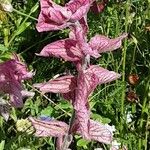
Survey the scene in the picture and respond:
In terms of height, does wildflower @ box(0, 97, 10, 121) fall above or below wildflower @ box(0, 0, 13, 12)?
below

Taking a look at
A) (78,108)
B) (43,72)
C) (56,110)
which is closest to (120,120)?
(56,110)

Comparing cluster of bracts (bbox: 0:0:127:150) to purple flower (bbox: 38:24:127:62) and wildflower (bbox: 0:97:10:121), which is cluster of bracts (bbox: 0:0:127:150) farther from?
wildflower (bbox: 0:97:10:121)

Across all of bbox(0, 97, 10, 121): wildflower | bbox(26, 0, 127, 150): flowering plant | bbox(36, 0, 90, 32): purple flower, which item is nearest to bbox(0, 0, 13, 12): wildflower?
bbox(0, 97, 10, 121): wildflower

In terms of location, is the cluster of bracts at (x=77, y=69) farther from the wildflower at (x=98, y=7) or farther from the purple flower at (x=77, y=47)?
the wildflower at (x=98, y=7)

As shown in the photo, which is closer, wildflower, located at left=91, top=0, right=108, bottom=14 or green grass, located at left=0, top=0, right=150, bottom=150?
green grass, located at left=0, top=0, right=150, bottom=150

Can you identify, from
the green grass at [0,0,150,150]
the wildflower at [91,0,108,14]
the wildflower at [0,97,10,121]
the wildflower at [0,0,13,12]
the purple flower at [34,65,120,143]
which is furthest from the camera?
the wildflower at [91,0,108,14]

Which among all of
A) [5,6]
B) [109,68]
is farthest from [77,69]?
[109,68]

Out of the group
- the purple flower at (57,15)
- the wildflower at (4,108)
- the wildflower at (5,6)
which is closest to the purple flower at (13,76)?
the wildflower at (4,108)

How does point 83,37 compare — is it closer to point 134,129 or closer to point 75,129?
point 75,129

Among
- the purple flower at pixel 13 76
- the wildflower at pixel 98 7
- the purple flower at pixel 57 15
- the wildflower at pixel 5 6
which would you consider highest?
the purple flower at pixel 57 15
